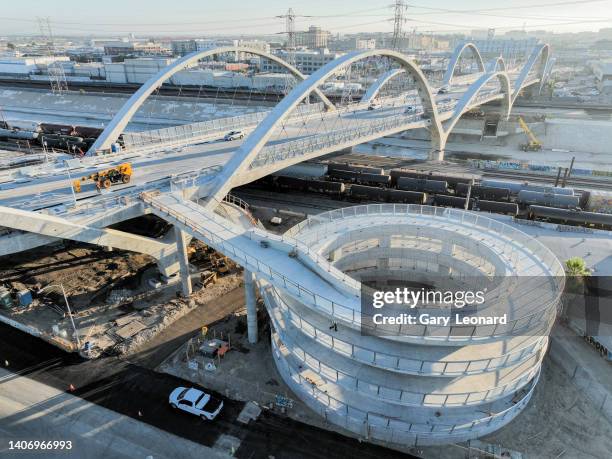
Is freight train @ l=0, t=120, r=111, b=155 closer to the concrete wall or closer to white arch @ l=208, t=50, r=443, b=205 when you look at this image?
white arch @ l=208, t=50, r=443, b=205

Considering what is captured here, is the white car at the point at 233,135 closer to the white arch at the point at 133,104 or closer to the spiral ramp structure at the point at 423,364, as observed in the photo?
the white arch at the point at 133,104

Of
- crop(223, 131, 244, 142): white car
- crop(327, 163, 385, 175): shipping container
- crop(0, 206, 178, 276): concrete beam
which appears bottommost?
crop(327, 163, 385, 175): shipping container

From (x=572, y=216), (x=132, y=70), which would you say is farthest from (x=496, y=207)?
(x=132, y=70)

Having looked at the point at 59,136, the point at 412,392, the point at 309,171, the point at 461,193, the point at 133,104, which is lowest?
the point at 412,392

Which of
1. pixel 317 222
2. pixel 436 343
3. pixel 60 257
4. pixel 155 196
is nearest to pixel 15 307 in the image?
pixel 60 257

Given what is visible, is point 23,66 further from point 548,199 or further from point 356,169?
point 548,199

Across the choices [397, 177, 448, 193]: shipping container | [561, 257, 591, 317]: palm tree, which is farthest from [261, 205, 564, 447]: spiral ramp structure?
[397, 177, 448, 193]: shipping container
